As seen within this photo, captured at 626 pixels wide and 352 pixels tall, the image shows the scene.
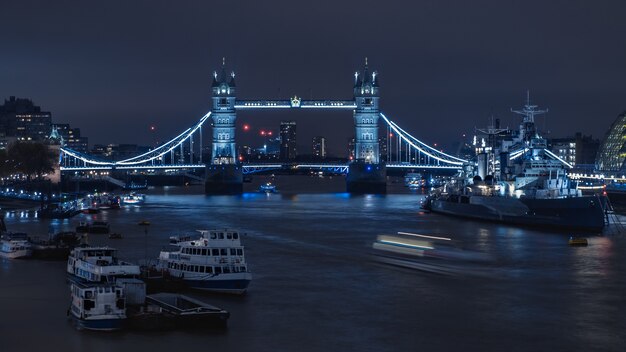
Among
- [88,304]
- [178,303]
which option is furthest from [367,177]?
[88,304]

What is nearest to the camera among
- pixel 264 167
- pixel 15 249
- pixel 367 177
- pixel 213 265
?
pixel 213 265

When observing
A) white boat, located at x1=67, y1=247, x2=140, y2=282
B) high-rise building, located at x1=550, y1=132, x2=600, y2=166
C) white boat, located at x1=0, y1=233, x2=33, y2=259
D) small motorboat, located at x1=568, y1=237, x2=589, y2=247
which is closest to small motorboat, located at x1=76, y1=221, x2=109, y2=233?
white boat, located at x1=0, y1=233, x2=33, y2=259

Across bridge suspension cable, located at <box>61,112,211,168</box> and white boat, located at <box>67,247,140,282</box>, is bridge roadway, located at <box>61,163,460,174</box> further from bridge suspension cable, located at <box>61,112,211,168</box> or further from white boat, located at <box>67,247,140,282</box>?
white boat, located at <box>67,247,140,282</box>

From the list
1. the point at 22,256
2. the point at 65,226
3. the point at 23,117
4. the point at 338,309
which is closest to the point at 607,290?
the point at 338,309

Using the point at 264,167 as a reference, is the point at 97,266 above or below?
below

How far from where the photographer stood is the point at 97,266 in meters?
28.1

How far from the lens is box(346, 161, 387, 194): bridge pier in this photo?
107125 mm

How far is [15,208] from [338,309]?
4640 centimetres

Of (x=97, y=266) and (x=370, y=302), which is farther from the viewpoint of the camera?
(x=370, y=302)

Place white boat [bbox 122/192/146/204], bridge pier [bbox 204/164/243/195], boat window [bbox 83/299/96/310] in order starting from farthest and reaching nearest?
bridge pier [bbox 204/164/243/195] < white boat [bbox 122/192/146/204] < boat window [bbox 83/299/96/310]

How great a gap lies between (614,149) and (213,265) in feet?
261

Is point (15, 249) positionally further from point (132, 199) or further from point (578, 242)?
point (132, 199)

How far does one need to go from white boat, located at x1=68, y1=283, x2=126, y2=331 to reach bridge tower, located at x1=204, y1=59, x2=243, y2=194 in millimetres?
79290

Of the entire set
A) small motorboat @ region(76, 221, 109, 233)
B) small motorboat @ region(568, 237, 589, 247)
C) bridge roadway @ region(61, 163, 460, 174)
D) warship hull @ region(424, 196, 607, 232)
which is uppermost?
bridge roadway @ region(61, 163, 460, 174)
